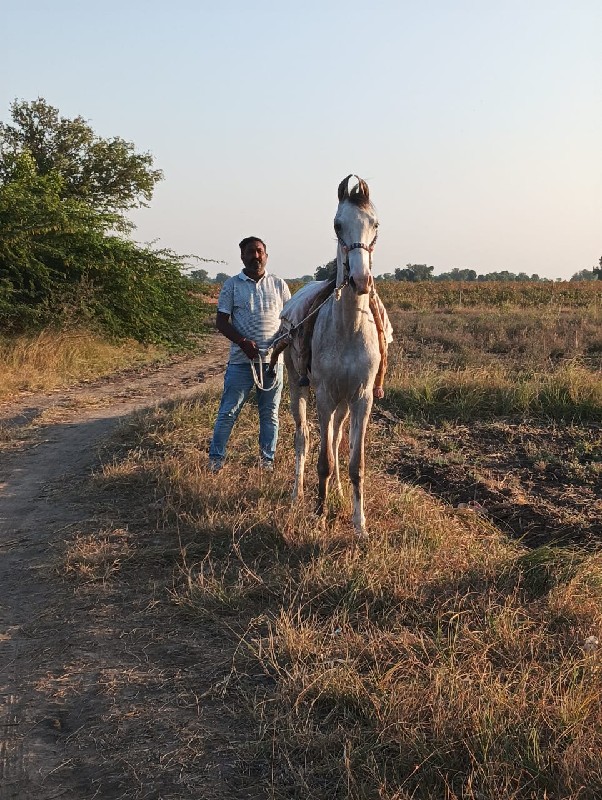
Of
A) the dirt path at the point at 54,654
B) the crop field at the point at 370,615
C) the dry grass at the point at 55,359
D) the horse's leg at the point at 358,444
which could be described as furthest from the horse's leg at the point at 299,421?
the dry grass at the point at 55,359

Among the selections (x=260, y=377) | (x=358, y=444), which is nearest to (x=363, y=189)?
(x=358, y=444)

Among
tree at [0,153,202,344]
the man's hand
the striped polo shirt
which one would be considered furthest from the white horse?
tree at [0,153,202,344]

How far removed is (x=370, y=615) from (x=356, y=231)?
2.13 m

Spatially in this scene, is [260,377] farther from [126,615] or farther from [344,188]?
[126,615]

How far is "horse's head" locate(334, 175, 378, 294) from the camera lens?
3.91m

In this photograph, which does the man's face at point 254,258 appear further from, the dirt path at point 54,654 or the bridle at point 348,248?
the dirt path at point 54,654

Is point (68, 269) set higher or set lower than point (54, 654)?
higher

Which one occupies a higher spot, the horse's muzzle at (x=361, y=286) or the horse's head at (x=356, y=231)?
the horse's head at (x=356, y=231)

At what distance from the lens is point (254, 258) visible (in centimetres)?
588

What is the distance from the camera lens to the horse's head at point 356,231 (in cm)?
391

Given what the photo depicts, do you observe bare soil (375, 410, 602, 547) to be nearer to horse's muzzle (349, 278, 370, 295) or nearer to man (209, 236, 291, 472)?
man (209, 236, 291, 472)

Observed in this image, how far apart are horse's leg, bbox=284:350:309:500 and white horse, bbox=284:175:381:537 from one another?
190 millimetres

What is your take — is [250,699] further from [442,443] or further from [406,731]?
[442,443]

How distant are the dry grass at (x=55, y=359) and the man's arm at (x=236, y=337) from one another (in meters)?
5.05
